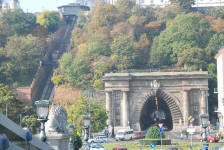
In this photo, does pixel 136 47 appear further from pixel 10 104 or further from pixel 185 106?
pixel 10 104

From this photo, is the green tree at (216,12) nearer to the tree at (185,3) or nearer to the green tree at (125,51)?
the tree at (185,3)

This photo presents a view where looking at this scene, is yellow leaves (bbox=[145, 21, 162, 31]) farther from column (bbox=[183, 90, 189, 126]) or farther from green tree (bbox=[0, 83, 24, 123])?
green tree (bbox=[0, 83, 24, 123])

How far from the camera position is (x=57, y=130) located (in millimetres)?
24000

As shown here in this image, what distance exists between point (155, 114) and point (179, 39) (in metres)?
16.3

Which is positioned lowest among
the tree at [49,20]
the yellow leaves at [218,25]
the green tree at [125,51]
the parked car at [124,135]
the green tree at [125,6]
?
the parked car at [124,135]

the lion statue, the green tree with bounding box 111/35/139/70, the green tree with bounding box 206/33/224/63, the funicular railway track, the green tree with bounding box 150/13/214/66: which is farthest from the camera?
the green tree with bounding box 150/13/214/66

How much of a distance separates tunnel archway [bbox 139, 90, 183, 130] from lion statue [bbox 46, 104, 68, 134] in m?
61.7

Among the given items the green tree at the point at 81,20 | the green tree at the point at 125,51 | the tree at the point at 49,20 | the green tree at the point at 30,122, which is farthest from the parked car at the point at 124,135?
the green tree at the point at 81,20

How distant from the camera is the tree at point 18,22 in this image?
365 feet

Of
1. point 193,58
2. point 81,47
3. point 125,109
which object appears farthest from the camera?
point 81,47

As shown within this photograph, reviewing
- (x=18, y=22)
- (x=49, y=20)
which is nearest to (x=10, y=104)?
(x=18, y=22)

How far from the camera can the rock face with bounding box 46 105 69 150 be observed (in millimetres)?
23450

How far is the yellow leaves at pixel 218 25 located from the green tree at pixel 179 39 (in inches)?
114

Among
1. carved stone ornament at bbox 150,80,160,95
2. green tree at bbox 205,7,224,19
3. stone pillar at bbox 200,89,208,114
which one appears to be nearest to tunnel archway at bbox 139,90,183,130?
carved stone ornament at bbox 150,80,160,95
